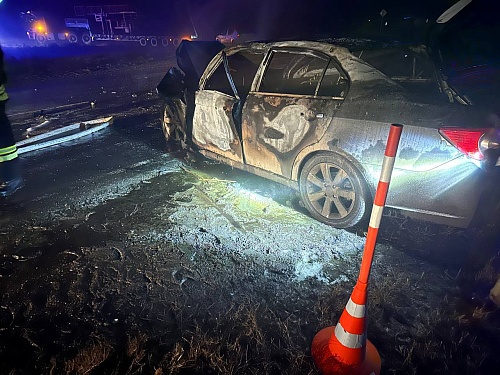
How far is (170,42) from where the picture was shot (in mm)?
24594

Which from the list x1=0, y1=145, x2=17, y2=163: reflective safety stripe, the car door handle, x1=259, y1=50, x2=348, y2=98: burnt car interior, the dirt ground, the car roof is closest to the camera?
the dirt ground

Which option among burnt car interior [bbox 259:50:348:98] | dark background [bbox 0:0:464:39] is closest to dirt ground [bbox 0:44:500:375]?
burnt car interior [bbox 259:50:348:98]

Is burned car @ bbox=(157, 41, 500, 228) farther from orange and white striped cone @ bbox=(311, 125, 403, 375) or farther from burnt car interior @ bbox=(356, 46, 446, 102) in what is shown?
orange and white striped cone @ bbox=(311, 125, 403, 375)

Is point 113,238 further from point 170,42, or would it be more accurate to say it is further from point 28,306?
point 170,42

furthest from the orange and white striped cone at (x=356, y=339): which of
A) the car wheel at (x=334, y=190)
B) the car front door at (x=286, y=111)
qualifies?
the car front door at (x=286, y=111)

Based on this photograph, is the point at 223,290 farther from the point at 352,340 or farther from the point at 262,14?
the point at 262,14

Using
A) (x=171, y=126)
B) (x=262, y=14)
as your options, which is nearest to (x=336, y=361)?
(x=171, y=126)

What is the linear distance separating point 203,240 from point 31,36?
36.7 metres

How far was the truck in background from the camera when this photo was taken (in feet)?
82.3

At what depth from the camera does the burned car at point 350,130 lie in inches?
102

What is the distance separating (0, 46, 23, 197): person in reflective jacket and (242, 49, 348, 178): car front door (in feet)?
9.74

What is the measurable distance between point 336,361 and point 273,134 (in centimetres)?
235

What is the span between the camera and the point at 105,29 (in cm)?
2650

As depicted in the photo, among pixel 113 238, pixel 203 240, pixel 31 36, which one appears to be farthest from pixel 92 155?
pixel 31 36
